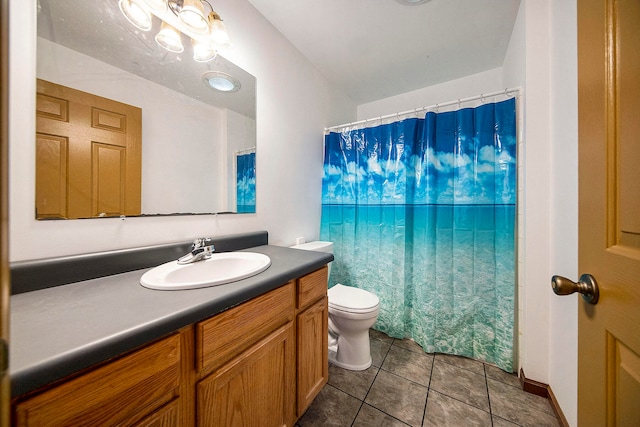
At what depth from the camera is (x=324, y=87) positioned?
2.14 metres

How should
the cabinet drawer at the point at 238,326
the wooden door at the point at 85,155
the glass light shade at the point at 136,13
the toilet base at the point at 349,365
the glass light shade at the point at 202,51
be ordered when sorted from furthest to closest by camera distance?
the toilet base at the point at 349,365, the glass light shade at the point at 202,51, the glass light shade at the point at 136,13, the wooden door at the point at 85,155, the cabinet drawer at the point at 238,326

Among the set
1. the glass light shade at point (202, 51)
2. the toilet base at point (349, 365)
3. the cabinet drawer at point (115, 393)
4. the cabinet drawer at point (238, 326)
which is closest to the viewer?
the cabinet drawer at point (115, 393)

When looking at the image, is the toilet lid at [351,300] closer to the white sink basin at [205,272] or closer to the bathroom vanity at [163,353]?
the bathroom vanity at [163,353]

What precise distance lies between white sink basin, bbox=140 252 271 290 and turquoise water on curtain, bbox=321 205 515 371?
1.14 m

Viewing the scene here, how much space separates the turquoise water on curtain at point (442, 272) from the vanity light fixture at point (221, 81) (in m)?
1.27

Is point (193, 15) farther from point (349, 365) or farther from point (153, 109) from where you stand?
point (349, 365)

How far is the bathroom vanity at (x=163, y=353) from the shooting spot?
1.34ft

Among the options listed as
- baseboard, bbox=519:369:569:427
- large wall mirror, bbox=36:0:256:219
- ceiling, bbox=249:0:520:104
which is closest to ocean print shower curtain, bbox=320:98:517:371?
baseboard, bbox=519:369:569:427

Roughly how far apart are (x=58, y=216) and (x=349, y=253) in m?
1.76

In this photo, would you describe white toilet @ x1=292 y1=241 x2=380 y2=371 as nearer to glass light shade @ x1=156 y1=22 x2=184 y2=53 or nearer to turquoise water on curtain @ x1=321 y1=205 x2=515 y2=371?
turquoise water on curtain @ x1=321 y1=205 x2=515 y2=371

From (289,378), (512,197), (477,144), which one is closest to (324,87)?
(477,144)

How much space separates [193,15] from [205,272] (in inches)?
48.0

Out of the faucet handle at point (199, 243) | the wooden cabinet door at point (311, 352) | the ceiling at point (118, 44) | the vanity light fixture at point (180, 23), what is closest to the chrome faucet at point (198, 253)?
the faucet handle at point (199, 243)

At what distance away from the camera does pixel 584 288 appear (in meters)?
0.50
